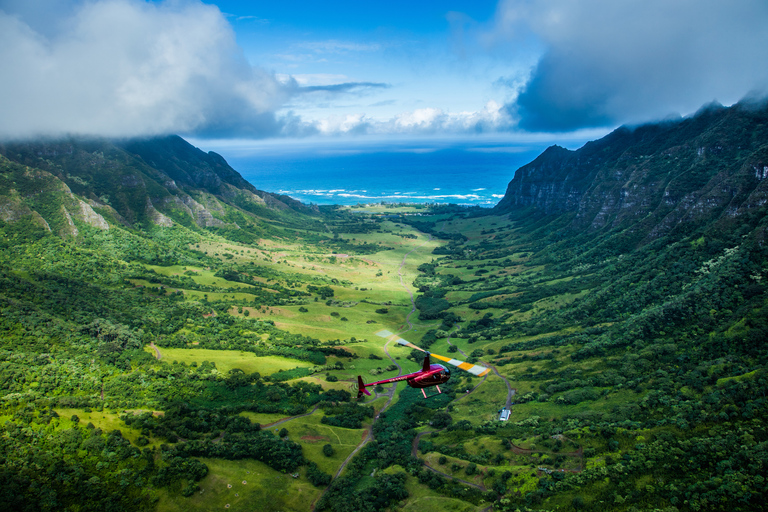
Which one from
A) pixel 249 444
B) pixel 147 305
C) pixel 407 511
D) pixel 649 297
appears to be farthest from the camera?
pixel 147 305

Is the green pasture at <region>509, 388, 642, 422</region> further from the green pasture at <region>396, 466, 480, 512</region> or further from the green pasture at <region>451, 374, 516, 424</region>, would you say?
the green pasture at <region>396, 466, 480, 512</region>

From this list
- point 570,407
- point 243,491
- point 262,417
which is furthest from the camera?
point 570,407

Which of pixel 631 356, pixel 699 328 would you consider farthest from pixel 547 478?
pixel 699 328

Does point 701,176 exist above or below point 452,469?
above

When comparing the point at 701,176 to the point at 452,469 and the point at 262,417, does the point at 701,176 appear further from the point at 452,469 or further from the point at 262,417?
the point at 262,417

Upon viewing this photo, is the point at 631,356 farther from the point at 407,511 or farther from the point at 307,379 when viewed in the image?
the point at 307,379

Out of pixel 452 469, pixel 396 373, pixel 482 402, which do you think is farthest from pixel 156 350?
pixel 482 402

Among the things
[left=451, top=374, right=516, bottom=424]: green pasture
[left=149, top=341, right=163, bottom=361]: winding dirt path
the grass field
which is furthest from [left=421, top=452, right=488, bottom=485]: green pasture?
[left=149, top=341, right=163, bottom=361]: winding dirt path
